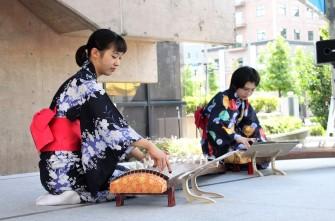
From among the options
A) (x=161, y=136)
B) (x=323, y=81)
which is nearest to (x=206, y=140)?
(x=161, y=136)

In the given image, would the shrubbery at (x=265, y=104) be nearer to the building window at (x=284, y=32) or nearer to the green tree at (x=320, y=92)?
the green tree at (x=320, y=92)

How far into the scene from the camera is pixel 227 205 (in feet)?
9.62

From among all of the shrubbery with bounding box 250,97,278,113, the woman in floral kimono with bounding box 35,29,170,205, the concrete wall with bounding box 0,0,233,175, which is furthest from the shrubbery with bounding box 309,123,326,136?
the woman in floral kimono with bounding box 35,29,170,205

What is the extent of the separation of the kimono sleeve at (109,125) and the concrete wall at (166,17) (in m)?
2.20

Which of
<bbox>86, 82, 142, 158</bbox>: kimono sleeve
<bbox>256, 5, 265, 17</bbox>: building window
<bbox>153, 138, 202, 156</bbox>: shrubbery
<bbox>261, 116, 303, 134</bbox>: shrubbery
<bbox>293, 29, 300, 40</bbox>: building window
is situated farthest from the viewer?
<bbox>256, 5, 265, 17</bbox>: building window

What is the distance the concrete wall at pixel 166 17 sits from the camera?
528cm

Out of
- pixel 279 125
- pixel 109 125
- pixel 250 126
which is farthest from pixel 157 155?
pixel 279 125

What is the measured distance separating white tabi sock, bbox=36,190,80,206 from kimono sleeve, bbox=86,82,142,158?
16.0 inches

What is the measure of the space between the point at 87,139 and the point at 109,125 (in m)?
0.21

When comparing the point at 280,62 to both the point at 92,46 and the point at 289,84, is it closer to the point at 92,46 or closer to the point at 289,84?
the point at 289,84

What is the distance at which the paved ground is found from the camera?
2.64 metres

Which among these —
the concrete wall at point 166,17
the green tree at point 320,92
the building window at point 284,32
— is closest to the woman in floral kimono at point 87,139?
the concrete wall at point 166,17

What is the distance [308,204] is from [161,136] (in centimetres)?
660

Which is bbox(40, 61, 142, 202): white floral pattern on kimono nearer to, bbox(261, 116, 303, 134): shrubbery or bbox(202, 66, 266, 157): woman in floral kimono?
bbox(202, 66, 266, 157): woman in floral kimono
